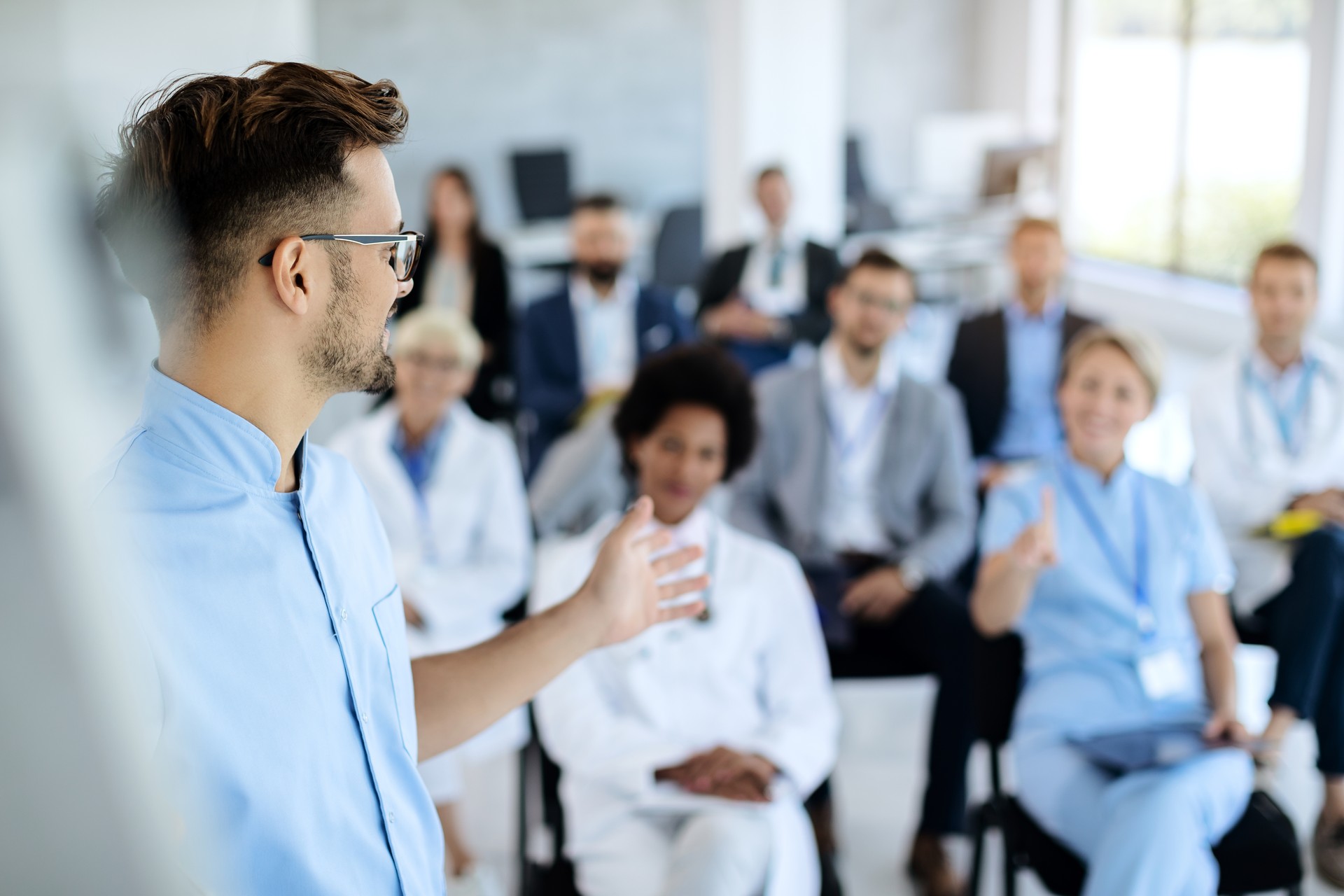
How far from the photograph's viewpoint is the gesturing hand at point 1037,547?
7.41 feet

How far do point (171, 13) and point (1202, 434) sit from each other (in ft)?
10.8

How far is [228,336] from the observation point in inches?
40.3

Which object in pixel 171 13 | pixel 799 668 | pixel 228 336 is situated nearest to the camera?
pixel 171 13

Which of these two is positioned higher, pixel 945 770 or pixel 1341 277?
pixel 1341 277

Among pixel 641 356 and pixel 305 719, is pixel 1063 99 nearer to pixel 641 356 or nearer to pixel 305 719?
pixel 641 356

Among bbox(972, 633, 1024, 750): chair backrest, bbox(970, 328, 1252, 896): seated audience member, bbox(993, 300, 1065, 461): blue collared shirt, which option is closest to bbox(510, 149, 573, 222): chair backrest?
bbox(993, 300, 1065, 461): blue collared shirt

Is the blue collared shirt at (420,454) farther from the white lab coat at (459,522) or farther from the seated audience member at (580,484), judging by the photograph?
the seated audience member at (580,484)

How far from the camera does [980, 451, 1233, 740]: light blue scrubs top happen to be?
2.38m

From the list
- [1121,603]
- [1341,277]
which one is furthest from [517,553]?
[1341,277]

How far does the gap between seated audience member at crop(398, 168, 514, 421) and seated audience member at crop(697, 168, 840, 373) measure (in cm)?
89

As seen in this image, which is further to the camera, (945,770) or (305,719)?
(945,770)

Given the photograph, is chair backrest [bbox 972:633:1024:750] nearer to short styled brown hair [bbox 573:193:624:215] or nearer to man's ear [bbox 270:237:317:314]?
man's ear [bbox 270:237:317:314]

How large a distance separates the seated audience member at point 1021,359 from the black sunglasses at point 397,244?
3205 mm

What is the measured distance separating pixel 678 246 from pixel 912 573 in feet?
20.2
